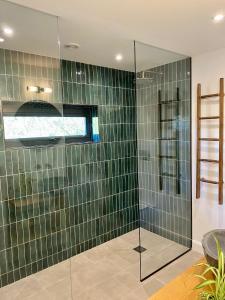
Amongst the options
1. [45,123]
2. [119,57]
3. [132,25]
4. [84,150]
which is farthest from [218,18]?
[84,150]

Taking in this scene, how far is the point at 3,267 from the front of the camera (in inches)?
95.2

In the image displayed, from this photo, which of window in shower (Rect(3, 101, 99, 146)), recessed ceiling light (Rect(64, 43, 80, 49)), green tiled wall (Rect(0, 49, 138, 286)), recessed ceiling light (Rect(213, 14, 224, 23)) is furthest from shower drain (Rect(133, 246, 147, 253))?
recessed ceiling light (Rect(213, 14, 224, 23))

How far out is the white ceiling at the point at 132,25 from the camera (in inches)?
62.4

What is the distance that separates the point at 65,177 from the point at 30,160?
492 mm

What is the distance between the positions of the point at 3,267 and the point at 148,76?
2713 mm

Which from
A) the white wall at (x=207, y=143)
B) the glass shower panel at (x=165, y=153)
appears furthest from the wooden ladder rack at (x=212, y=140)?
the glass shower panel at (x=165, y=153)

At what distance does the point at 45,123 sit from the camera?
2.60 m

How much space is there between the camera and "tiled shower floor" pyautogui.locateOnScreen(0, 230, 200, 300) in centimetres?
231

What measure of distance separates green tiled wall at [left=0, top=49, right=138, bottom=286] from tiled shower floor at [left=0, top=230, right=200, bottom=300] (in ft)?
0.46

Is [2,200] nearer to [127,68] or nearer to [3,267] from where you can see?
[3,267]

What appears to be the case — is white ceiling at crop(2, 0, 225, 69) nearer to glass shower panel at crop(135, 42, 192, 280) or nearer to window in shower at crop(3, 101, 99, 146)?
glass shower panel at crop(135, 42, 192, 280)

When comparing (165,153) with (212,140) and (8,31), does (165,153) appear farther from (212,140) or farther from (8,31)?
(8,31)

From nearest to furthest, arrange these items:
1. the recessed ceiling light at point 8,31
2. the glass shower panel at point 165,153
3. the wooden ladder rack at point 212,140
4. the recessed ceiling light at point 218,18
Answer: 1. the recessed ceiling light at point 218,18
2. the recessed ceiling light at point 8,31
3. the wooden ladder rack at point 212,140
4. the glass shower panel at point 165,153

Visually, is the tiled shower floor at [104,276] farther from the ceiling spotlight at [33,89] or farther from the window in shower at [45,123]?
the ceiling spotlight at [33,89]
